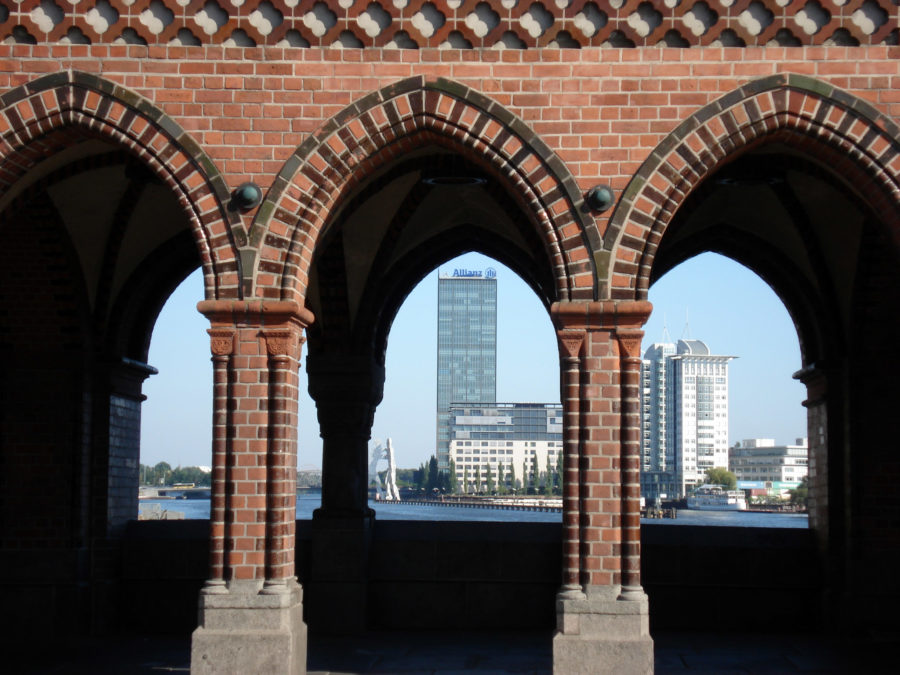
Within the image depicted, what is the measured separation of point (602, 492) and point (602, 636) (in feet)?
3.54

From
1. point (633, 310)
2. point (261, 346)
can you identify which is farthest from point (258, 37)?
point (633, 310)

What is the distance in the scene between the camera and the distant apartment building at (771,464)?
151m

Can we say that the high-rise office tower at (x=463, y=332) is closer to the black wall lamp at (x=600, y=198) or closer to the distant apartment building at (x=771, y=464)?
the distant apartment building at (x=771, y=464)

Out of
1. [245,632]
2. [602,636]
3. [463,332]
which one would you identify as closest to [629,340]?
[602,636]

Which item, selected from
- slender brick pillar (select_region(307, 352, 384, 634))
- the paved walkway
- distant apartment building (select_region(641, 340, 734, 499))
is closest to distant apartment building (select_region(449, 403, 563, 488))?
distant apartment building (select_region(641, 340, 734, 499))

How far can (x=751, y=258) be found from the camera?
13.9 m

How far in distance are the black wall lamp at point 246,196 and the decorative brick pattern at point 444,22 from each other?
3.98 ft

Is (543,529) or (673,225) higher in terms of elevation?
(673,225)

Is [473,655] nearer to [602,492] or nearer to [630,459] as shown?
[602,492]

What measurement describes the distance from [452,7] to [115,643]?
721 centimetres

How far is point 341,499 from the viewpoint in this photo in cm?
1420

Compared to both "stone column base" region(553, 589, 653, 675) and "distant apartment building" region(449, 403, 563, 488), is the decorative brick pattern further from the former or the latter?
"distant apartment building" region(449, 403, 563, 488)

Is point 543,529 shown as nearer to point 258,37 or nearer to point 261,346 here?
point 261,346

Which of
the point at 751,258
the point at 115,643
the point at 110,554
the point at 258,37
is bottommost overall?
the point at 115,643
